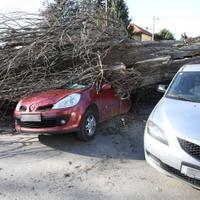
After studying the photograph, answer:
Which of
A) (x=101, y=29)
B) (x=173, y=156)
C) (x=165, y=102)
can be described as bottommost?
(x=173, y=156)

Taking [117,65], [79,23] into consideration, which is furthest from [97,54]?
[79,23]

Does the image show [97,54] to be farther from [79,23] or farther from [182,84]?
[182,84]

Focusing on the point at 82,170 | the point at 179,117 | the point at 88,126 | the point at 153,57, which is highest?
the point at 153,57

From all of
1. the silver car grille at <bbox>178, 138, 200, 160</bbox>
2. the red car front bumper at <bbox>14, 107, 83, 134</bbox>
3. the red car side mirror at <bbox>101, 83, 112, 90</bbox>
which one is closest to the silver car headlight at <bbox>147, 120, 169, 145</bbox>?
the silver car grille at <bbox>178, 138, 200, 160</bbox>

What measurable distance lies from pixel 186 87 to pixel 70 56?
3517 millimetres

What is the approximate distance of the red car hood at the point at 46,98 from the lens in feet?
23.2

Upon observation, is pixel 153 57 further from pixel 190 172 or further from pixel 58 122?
pixel 190 172

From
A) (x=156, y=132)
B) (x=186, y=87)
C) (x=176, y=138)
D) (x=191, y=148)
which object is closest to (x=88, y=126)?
(x=186, y=87)

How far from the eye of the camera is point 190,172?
178 inches

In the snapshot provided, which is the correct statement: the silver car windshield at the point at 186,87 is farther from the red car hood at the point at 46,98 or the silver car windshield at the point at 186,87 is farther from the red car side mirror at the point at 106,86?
the red car hood at the point at 46,98

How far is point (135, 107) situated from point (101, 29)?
227 cm

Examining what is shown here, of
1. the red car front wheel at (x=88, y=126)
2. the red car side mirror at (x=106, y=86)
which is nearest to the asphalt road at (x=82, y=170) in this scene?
the red car front wheel at (x=88, y=126)

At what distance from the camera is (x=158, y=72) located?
10.0 meters

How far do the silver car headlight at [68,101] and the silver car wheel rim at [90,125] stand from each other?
1.47 feet
